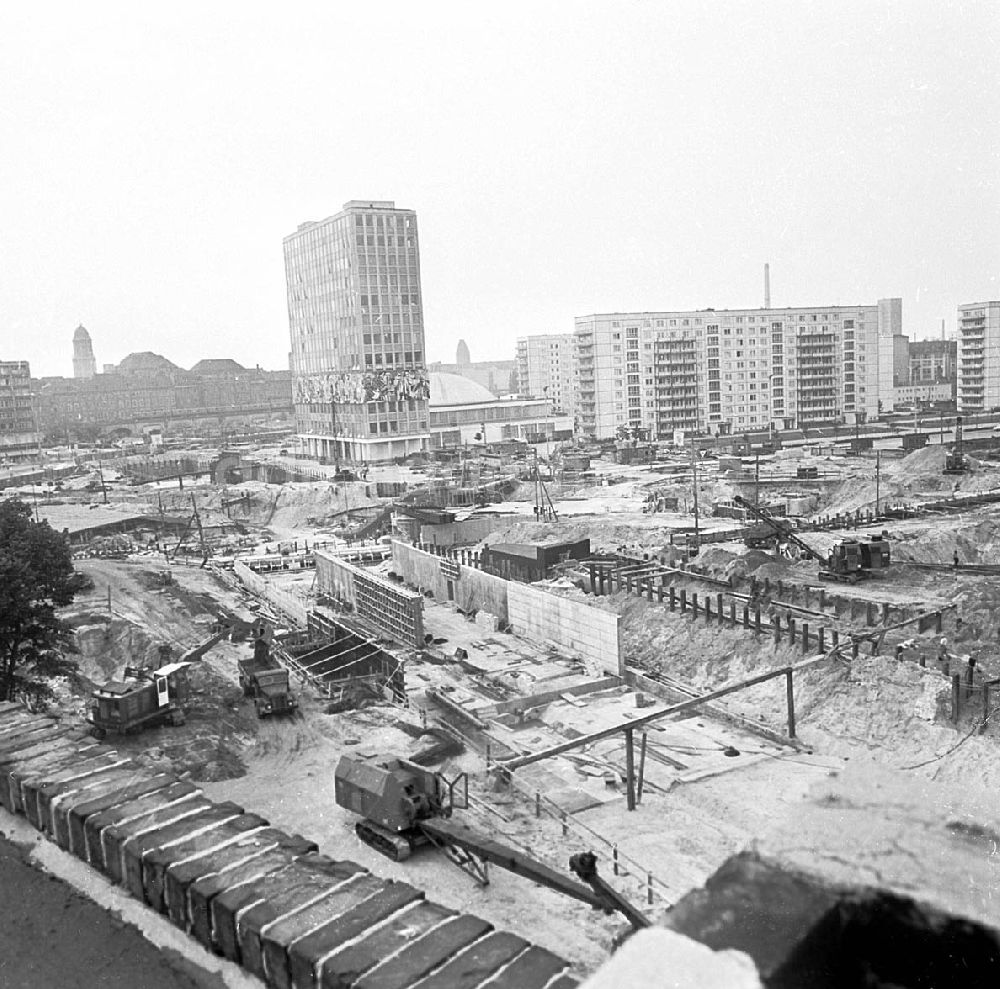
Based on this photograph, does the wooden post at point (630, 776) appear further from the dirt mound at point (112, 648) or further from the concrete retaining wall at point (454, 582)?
the dirt mound at point (112, 648)

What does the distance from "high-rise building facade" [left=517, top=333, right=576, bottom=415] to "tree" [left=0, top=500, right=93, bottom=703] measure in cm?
12017

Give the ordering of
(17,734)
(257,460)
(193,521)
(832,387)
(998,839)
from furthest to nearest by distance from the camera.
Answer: (832,387)
(257,460)
(193,521)
(17,734)
(998,839)

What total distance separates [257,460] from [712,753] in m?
80.5

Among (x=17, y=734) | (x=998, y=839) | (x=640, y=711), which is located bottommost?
(x=640, y=711)

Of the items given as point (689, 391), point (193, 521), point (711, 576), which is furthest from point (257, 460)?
point (711, 576)

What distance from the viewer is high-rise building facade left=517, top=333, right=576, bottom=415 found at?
491 feet

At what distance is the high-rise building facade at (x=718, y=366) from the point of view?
10238 cm

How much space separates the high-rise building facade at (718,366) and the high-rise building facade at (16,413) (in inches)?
2615

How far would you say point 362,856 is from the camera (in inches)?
676

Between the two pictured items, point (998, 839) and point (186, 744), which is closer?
point (998, 839)

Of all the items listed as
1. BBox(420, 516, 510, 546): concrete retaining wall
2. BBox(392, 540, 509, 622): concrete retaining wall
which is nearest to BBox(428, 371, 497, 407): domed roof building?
BBox(420, 516, 510, 546): concrete retaining wall

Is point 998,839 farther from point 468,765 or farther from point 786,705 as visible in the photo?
point 786,705

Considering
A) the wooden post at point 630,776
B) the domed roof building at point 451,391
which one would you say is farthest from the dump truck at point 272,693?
the domed roof building at point 451,391

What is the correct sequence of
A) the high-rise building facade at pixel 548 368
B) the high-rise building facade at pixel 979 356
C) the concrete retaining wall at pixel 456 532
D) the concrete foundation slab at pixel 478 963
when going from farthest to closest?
the high-rise building facade at pixel 548 368 → the high-rise building facade at pixel 979 356 → the concrete retaining wall at pixel 456 532 → the concrete foundation slab at pixel 478 963
